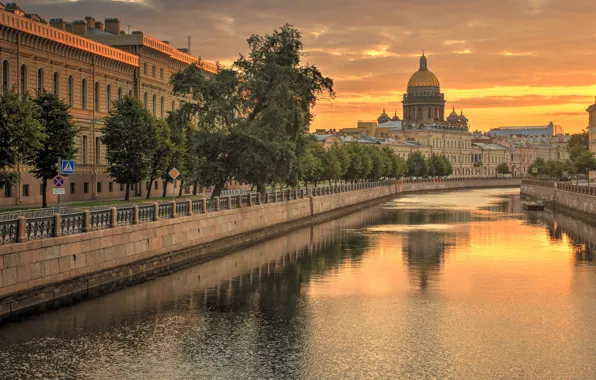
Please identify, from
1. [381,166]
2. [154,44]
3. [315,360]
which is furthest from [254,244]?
[381,166]

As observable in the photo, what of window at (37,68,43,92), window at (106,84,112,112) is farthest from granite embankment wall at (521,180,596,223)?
window at (37,68,43,92)

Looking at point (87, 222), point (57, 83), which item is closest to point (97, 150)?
point (57, 83)

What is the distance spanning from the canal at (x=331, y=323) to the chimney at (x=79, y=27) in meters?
39.8

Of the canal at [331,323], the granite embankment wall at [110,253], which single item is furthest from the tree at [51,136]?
the canal at [331,323]

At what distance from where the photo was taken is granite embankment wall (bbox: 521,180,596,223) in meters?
66.9

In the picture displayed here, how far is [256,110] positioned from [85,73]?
16.9 meters

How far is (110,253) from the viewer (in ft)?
98.3

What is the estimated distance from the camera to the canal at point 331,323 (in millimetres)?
19328

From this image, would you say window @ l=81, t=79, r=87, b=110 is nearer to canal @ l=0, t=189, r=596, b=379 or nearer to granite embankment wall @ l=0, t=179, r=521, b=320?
granite embankment wall @ l=0, t=179, r=521, b=320

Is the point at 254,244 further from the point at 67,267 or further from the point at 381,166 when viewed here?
the point at 381,166

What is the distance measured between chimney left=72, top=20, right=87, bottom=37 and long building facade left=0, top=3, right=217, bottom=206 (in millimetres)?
59

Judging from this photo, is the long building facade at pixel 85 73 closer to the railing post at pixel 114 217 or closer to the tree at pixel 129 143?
the tree at pixel 129 143

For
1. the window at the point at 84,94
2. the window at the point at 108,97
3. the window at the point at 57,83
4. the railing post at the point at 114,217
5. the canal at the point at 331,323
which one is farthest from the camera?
the window at the point at 108,97

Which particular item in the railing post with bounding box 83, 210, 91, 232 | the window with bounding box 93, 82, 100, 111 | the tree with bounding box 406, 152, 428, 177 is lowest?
the railing post with bounding box 83, 210, 91, 232
